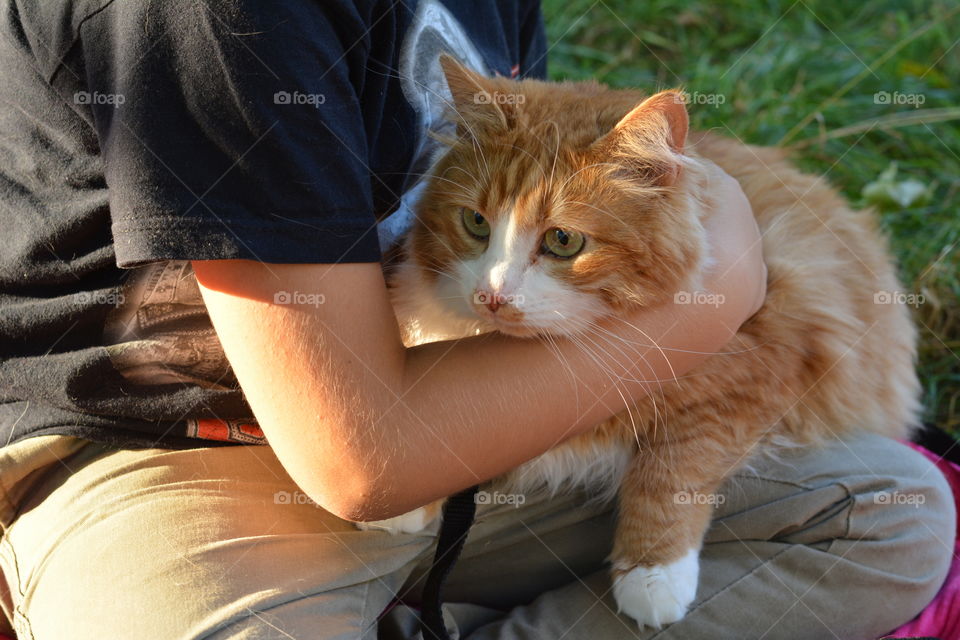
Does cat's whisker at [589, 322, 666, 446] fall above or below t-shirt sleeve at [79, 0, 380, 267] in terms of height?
below

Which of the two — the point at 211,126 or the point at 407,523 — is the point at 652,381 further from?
the point at 211,126

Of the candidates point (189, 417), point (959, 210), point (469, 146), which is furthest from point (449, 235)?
point (959, 210)

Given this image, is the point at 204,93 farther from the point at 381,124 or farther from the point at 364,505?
the point at 364,505

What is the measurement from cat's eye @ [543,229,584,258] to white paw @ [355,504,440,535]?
55cm

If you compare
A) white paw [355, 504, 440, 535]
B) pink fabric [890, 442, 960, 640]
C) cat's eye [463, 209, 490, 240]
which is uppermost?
cat's eye [463, 209, 490, 240]

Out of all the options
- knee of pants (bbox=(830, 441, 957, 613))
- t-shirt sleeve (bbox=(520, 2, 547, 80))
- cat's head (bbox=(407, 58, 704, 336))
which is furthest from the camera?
t-shirt sleeve (bbox=(520, 2, 547, 80))

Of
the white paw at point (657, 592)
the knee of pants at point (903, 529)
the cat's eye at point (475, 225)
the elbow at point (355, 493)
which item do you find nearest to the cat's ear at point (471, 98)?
the cat's eye at point (475, 225)

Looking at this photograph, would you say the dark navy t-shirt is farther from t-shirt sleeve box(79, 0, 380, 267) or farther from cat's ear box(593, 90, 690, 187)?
cat's ear box(593, 90, 690, 187)

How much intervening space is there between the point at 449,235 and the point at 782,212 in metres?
0.80

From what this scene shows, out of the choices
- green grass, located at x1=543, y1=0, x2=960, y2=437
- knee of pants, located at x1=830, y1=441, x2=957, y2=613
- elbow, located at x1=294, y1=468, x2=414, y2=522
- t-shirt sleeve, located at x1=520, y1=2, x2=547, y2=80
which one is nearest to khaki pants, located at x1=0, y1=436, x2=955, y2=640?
knee of pants, located at x1=830, y1=441, x2=957, y2=613

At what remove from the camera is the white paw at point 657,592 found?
155 cm

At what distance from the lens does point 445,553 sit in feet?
4.98

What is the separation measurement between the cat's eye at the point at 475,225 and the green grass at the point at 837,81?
4.48ft

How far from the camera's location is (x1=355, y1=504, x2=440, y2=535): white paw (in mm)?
1558
